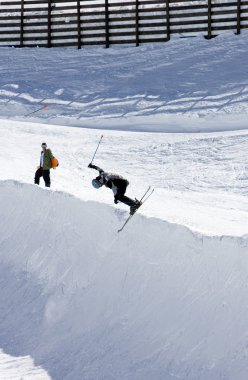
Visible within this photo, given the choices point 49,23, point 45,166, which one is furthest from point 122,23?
point 45,166

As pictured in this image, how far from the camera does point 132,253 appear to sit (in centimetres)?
981

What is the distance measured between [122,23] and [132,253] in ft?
77.7

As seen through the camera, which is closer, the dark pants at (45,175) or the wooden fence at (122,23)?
the dark pants at (45,175)

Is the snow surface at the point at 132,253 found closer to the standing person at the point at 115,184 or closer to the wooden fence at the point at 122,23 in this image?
the standing person at the point at 115,184

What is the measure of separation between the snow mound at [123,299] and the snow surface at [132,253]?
17mm

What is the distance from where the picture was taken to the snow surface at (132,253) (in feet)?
26.6

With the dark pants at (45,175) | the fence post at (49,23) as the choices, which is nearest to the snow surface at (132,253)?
the dark pants at (45,175)

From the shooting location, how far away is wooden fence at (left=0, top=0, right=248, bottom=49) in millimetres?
30531

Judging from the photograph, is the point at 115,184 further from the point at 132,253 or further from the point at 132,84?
the point at 132,84

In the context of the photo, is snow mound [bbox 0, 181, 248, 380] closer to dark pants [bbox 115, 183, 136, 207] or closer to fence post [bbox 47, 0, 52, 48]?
dark pants [bbox 115, 183, 136, 207]

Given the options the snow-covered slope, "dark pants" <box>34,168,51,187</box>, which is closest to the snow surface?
the snow-covered slope

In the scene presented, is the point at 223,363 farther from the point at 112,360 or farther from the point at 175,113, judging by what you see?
the point at 175,113

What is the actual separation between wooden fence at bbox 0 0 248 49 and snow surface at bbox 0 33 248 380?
23.5ft

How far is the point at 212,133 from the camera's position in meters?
22.0
